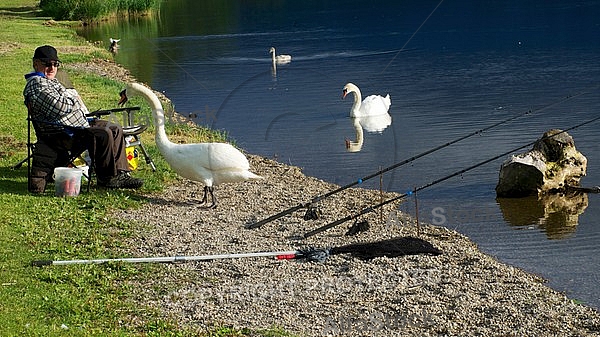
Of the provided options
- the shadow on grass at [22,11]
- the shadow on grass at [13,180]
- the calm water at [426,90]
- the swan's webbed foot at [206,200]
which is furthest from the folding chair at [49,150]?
the shadow on grass at [22,11]

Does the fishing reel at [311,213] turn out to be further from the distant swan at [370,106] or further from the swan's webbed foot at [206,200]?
the distant swan at [370,106]

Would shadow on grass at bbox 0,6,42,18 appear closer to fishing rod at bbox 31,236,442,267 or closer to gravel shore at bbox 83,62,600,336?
gravel shore at bbox 83,62,600,336

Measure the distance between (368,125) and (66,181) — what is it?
11.0 meters

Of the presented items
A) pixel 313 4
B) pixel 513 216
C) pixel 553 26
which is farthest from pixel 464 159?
pixel 313 4

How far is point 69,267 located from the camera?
8.51 metres

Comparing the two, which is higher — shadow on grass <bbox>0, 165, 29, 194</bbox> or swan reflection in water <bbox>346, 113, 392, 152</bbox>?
shadow on grass <bbox>0, 165, 29, 194</bbox>

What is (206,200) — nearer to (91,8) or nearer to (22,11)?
(91,8)

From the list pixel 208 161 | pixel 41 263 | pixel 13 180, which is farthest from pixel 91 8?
pixel 41 263

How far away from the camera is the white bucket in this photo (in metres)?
11.2

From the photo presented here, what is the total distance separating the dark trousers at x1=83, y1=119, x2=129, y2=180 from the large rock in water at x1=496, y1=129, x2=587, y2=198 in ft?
19.9

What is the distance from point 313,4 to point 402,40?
78.9ft

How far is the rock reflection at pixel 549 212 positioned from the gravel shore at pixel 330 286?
1.71 meters

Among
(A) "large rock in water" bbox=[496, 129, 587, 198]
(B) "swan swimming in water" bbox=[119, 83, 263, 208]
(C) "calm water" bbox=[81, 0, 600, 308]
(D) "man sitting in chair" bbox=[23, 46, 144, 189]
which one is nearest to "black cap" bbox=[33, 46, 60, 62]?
(D) "man sitting in chair" bbox=[23, 46, 144, 189]

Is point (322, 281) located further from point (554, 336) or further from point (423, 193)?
point (423, 193)
